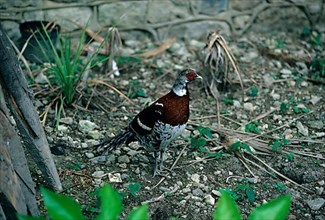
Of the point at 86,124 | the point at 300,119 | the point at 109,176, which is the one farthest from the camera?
the point at 300,119

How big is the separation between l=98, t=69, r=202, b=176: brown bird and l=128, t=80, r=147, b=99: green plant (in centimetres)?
91

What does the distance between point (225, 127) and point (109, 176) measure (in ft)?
3.44

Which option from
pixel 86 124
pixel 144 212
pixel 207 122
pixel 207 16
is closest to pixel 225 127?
pixel 207 122

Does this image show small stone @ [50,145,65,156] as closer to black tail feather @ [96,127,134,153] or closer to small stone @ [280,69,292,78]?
black tail feather @ [96,127,134,153]

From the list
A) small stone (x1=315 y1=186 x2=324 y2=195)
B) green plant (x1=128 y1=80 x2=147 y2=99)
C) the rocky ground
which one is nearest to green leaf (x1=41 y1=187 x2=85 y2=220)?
the rocky ground

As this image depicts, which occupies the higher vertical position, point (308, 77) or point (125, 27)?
point (125, 27)

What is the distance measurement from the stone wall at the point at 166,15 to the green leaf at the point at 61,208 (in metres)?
2.75

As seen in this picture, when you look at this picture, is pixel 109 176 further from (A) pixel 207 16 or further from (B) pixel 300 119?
(A) pixel 207 16

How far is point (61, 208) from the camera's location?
6.99ft

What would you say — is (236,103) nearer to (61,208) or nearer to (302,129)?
(302,129)

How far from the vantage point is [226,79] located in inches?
179

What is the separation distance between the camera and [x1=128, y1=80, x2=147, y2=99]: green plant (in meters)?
4.48

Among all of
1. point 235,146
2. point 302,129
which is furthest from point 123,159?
point 302,129

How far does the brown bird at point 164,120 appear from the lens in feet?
10.9
